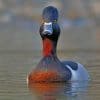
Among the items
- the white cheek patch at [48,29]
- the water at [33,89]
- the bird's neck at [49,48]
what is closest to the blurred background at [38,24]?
the water at [33,89]

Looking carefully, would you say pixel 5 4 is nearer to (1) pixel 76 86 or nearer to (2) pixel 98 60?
(2) pixel 98 60

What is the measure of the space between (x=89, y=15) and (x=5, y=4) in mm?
2642

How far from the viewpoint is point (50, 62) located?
16.1 meters

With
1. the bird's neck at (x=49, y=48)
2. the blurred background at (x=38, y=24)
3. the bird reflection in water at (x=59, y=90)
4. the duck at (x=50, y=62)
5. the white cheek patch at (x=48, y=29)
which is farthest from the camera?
the blurred background at (x=38, y=24)

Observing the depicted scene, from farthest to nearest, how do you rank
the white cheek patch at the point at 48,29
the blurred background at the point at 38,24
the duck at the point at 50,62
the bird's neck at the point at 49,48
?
the blurred background at the point at 38,24 < the bird's neck at the point at 49,48 < the duck at the point at 50,62 < the white cheek patch at the point at 48,29

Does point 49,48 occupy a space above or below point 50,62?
above

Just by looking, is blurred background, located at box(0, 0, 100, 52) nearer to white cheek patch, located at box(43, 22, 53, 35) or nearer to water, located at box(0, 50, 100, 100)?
water, located at box(0, 50, 100, 100)

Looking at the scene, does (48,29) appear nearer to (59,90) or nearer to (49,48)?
(49,48)

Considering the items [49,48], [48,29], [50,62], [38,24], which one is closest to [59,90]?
[50,62]

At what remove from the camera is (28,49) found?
28.0m

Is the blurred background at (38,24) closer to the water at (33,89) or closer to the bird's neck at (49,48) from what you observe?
the water at (33,89)

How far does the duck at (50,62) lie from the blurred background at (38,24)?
38.8ft

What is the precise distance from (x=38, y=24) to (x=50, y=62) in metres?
13.7

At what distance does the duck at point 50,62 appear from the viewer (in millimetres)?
15914
